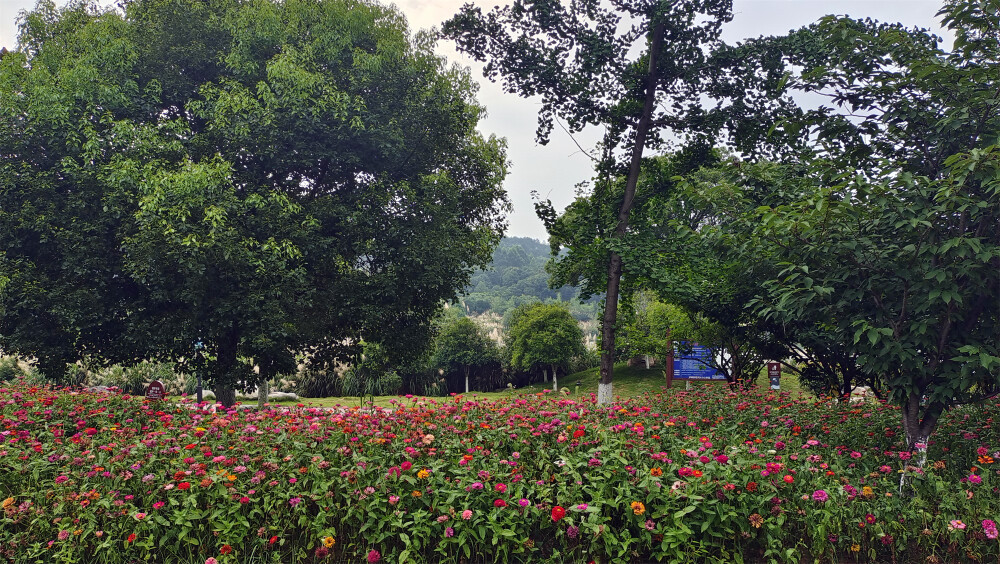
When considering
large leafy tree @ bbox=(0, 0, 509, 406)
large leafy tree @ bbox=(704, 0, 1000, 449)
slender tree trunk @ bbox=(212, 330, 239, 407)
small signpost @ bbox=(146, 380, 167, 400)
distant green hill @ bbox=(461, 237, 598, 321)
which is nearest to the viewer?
large leafy tree @ bbox=(704, 0, 1000, 449)

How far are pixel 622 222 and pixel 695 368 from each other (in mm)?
6812

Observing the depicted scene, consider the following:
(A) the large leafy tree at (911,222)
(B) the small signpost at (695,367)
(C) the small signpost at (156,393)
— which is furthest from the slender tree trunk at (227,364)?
(B) the small signpost at (695,367)

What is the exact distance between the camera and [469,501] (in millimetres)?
4031

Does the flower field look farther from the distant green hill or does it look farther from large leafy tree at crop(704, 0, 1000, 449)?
the distant green hill

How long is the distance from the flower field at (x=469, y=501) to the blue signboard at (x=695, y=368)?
9.50m

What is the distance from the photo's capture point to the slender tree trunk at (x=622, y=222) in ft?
33.0

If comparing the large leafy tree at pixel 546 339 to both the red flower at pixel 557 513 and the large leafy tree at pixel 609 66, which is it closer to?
the large leafy tree at pixel 609 66

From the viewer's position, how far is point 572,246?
10508 mm

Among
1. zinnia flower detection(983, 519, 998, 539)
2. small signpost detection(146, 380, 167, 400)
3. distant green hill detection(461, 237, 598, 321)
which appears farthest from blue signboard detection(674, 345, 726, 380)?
distant green hill detection(461, 237, 598, 321)

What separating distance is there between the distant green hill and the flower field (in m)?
76.4

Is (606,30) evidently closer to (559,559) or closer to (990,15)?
(990,15)

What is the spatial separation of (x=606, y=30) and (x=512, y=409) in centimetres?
835

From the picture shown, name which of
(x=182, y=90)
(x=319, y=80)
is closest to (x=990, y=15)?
(x=319, y=80)

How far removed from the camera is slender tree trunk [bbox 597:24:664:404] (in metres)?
10.1
